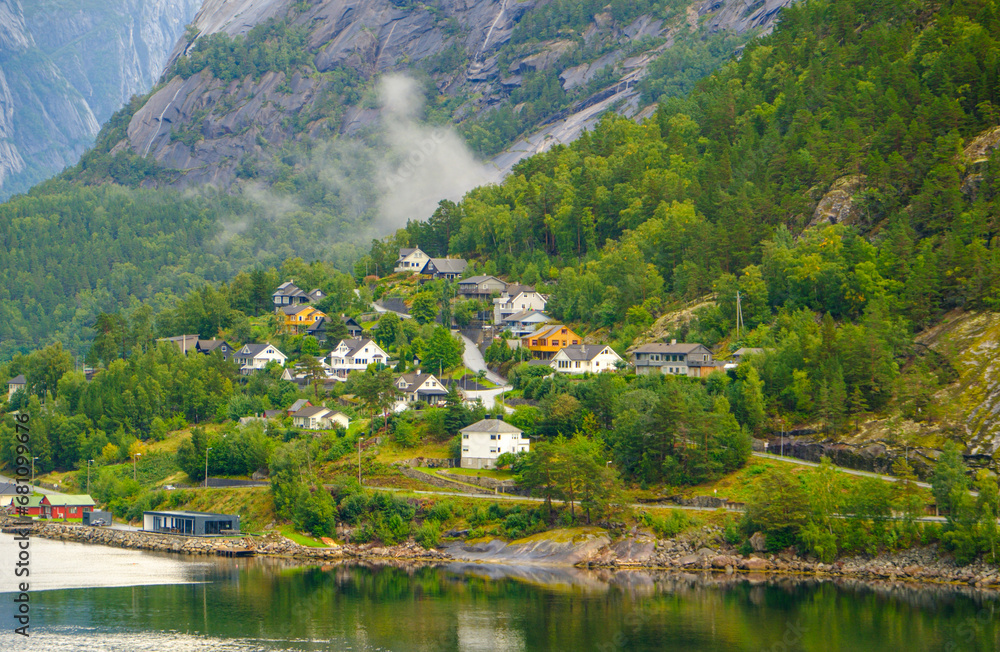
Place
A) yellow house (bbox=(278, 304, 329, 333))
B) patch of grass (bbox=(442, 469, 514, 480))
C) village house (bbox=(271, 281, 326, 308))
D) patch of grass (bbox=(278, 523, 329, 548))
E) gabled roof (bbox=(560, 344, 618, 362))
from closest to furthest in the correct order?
patch of grass (bbox=(278, 523, 329, 548))
patch of grass (bbox=(442, 469, 514, 480))
gabled roof (bbox=(560, 344, 618, 362))
yellow house (bbox=(278, 304, 329, 333))
village house (bbox=(271, 281, 326, 308))

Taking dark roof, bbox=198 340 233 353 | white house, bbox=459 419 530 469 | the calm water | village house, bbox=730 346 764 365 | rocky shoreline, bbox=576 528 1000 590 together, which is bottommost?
the calm water

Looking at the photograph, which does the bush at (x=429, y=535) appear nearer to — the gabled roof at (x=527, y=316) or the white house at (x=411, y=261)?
the gabled roof at (x=527, y=316)

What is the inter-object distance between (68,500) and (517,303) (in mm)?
55807

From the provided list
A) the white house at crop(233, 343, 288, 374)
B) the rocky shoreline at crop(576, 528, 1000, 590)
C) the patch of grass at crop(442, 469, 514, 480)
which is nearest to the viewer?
the rocky shoreline at crop(576, 528, 1000, 590)

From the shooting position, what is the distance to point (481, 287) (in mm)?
143250

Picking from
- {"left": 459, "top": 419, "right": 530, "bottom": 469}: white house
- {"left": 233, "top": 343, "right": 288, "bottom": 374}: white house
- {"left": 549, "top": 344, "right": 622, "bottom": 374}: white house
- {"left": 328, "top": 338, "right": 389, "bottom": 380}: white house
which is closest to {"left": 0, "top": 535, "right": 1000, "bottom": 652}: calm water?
{"left": 459, "top": 419, "right": 530, "bottom": 469}: white house

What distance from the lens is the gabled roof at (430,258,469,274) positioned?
156750mm

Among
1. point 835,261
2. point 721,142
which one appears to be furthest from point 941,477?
point 721,142

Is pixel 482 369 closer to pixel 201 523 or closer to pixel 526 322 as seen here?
pixel 526 322

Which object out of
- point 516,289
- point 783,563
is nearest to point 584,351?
point 516,289

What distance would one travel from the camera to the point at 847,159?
115125 millimetres

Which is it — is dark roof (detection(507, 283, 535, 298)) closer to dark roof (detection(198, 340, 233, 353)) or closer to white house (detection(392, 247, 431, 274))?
white house (detection(392, 247, 431, 274))

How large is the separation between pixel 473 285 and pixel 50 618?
8174 cm

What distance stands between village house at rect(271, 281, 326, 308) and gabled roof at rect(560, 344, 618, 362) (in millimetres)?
51546
